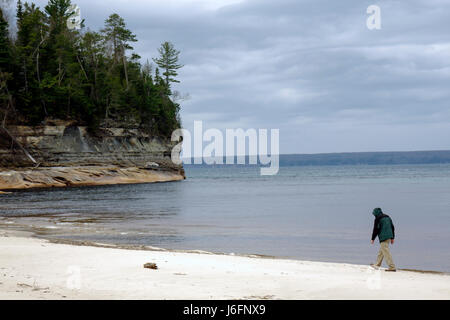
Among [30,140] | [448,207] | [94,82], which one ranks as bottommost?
[448,207]

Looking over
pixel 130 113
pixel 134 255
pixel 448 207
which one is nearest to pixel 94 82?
pixel 130 113

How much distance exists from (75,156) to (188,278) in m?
59.2

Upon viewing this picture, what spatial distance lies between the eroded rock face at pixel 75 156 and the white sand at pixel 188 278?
47990mm

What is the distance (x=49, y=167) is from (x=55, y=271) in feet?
179

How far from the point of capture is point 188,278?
34.1 ft

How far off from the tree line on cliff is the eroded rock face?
2065 millimetres

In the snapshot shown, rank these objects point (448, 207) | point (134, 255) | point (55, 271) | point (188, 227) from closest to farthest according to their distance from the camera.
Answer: point (55, 271), point (134, 255), point (188, 227), point (448, 207)

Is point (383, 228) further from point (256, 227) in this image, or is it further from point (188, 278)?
point (256, 227)

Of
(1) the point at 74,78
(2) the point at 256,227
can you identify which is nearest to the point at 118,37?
(1) the point at 74,78

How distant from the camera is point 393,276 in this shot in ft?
38.4

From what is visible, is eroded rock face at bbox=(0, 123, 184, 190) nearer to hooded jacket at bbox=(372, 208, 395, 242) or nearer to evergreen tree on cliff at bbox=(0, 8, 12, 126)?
evergreen tree on cliff at bbox=(0, 8, 12, 126)

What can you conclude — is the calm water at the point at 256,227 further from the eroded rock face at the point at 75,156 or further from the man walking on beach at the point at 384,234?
the eroded rock face at the point at 75,156

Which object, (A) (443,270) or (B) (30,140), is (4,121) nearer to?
(B) (30,140)

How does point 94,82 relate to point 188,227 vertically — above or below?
above
